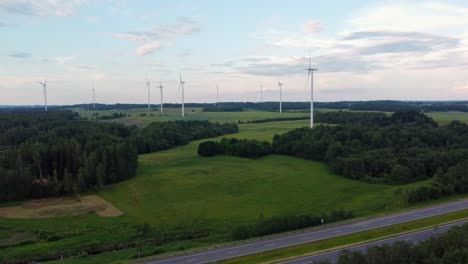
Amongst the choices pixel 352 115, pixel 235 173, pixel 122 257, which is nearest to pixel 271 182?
pixel 235 173

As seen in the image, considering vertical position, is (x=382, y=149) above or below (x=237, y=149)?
above

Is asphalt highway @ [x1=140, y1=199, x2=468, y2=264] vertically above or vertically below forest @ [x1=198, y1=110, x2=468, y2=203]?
below

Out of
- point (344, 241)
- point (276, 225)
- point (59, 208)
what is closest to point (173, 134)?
point (59, 208)

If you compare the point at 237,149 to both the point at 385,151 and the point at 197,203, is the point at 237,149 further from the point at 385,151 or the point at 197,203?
the point at 197,203

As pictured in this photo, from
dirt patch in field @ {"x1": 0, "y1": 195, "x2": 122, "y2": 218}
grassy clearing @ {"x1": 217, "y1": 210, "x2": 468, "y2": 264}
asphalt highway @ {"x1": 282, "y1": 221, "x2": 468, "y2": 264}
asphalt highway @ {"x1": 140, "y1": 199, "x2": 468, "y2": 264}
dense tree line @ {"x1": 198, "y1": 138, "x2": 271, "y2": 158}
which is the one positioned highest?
dense tree line @ {"x1": 198, "y1": 138, "x2": 271, "y2": 158}

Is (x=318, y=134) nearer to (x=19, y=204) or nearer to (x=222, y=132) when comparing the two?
(x=222, y=132)

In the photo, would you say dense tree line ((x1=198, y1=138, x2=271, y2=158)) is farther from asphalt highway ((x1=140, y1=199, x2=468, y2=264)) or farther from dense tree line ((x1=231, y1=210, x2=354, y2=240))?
dense tree line ((x1=231, y1=210, x2=354, y2=240))

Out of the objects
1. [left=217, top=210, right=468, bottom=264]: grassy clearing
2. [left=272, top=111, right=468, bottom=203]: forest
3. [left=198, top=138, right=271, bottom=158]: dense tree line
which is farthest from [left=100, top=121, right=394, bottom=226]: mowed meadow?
[left=217, top=210, right=468, bottom=264]: grassy clearing
